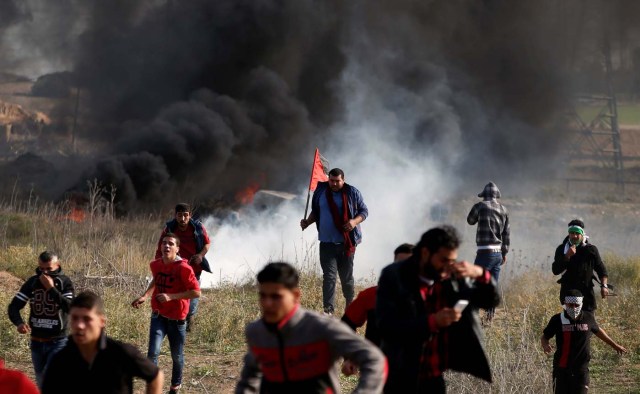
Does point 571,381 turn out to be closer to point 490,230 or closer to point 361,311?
point 361,311

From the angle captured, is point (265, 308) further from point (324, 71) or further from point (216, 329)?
point (324, 71)

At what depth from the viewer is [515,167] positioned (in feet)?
125

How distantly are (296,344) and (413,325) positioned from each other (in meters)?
0.65

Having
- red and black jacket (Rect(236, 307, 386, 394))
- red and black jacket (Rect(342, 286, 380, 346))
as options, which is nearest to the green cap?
red and black jacket (Rect(342, 286, 380, 346))

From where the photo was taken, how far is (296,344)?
3.83 meters

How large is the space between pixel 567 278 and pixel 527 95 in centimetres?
3011

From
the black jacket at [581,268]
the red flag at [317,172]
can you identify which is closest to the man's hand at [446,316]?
the black jacket at [581,268]

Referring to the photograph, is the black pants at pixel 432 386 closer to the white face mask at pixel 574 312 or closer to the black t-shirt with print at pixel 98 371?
the black t-shirt with print at pixel 98 371

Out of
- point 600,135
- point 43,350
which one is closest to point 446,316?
point 43,350

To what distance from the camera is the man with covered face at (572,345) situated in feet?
24.0

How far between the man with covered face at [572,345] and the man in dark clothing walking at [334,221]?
2771 mm

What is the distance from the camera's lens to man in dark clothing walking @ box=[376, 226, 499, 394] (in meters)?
4.26

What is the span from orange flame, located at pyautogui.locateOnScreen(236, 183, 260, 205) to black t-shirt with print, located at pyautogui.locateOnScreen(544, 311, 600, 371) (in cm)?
2307

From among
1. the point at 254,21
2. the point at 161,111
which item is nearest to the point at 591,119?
the point at 254,21
